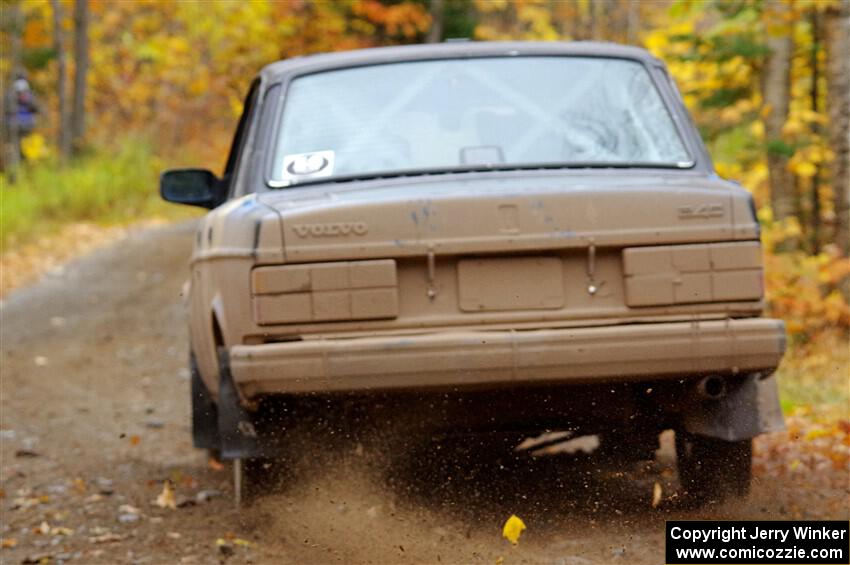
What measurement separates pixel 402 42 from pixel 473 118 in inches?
1078

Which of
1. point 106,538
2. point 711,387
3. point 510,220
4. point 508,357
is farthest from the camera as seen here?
point 106,538

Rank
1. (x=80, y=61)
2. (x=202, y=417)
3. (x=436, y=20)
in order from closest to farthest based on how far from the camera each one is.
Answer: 1. (x=202, y=417)
2. (x=80, y=61)
3. (x=436, y=20)

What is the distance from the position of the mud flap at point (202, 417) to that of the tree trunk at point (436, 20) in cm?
2388

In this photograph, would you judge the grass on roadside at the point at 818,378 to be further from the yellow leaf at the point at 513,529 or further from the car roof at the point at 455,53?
the yellow leaf at the point at 513,529

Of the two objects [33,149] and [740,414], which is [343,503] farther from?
[33,149]

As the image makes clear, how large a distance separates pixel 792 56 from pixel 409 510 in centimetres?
1070

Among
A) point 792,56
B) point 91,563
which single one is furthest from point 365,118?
point 792,56

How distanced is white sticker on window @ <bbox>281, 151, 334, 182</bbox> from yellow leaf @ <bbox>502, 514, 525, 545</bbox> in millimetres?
1391

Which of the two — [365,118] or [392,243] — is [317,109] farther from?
[392,243]

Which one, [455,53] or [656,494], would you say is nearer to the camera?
[656,494]

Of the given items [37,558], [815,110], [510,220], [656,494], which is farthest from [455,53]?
[815,110]

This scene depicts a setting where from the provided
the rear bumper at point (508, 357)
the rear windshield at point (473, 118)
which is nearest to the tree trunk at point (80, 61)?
the rear windshield at point (473, 118)

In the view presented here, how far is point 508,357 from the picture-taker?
167 inches

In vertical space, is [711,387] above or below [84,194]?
above
